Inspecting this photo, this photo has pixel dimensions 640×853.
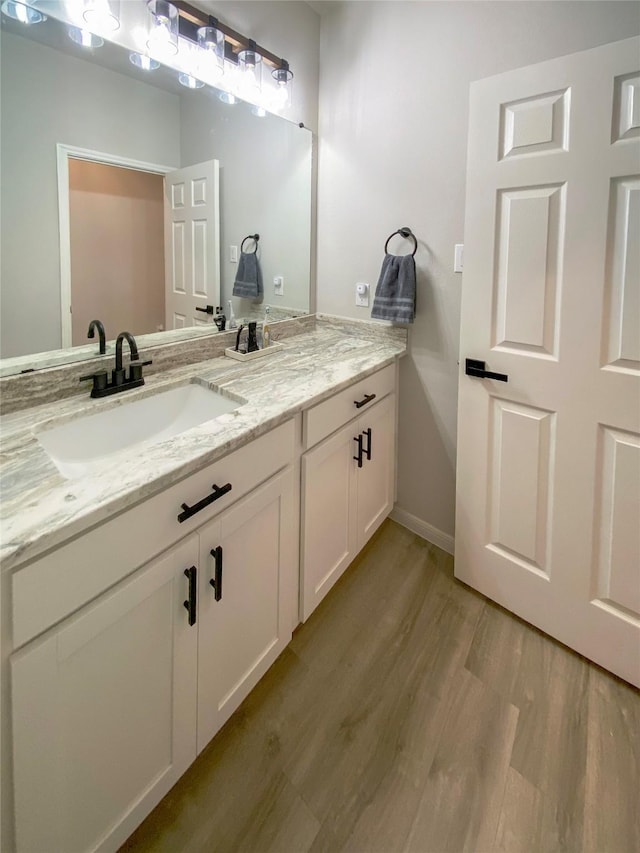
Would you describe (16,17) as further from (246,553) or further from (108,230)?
(246,553)

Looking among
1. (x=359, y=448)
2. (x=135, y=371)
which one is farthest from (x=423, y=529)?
(x=135, y=371)

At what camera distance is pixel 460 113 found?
1840 millimetres

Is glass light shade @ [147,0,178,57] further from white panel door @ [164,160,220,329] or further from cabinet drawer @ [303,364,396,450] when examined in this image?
cabinet drawer @ [303,364,396,450]

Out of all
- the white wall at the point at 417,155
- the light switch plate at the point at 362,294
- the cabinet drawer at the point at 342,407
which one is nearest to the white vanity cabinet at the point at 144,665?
the cabinet drawer at the point at 342,407

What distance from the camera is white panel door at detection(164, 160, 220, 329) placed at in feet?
5.56

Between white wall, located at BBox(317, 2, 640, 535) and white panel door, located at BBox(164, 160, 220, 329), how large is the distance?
28.4 inches

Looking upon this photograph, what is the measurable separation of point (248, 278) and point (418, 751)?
1.88 metres

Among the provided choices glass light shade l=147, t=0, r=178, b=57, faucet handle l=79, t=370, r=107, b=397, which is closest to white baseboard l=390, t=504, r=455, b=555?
faucet handle l=79, t=370, r=107, b=397

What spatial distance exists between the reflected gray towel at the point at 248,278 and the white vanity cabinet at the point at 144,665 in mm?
963

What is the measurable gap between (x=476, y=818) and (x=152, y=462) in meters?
1.17

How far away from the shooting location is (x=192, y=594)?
1.04 meters

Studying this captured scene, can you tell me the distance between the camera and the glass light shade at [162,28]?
1483mm

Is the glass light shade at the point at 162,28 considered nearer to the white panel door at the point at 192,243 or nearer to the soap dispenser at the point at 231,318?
the white panel door at the point at 192,243

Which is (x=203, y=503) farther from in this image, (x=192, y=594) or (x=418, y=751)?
(x=418, y=751)
